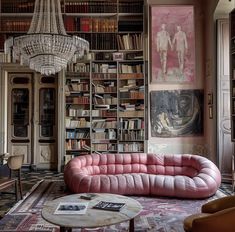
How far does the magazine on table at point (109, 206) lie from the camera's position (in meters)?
2.95

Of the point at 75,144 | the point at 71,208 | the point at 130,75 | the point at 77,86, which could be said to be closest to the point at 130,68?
the point at 130,75

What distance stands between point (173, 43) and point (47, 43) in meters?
3.74

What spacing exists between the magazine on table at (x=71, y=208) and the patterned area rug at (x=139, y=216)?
57 centimetres

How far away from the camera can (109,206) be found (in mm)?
3012

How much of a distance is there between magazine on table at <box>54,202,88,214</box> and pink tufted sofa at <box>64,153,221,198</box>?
67.2 inches

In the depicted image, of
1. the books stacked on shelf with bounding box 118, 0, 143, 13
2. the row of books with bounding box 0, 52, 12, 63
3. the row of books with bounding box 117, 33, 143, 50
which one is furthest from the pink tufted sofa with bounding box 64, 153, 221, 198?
the books stacked on shelf with bounding box 118, 0, 143, 13

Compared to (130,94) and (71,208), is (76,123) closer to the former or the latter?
(130,94)

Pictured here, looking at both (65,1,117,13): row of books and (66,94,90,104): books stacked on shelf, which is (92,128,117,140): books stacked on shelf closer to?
(66,94,90,104): books stacked on shelf

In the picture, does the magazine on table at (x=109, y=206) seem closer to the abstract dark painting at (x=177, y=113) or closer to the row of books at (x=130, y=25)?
the abstract dark painting at (x=177, y=113)

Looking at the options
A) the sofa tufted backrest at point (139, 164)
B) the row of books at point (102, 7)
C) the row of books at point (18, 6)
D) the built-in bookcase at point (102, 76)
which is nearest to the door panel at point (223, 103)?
the sofa tufted backrest at point (139, 164)

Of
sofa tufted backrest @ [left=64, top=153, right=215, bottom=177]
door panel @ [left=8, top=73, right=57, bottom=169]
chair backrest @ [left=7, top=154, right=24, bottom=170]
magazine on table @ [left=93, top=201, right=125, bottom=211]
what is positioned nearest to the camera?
magazine on table @ [left=93, top=201, right=125, bottom=211]

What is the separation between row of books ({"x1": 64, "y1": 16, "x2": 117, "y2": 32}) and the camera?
7.13m

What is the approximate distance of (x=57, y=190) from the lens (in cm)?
548

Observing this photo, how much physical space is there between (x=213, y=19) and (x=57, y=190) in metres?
4.57
